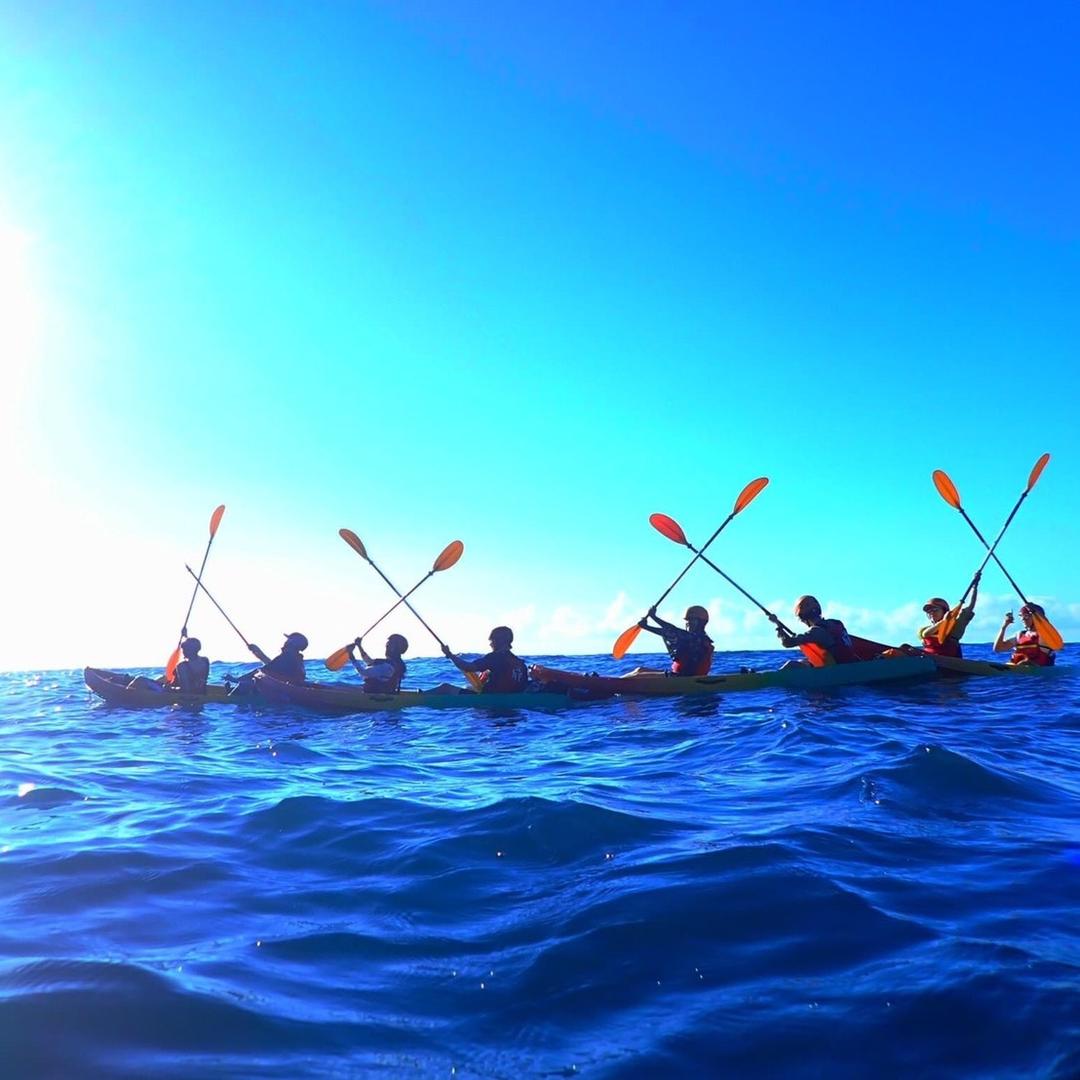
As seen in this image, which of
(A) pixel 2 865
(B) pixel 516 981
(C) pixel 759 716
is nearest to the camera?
(B) pixel 516 981

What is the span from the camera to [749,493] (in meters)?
19.2

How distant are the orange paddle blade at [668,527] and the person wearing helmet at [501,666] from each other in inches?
191

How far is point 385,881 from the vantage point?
15.2 ft

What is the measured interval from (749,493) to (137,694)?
14173 mm

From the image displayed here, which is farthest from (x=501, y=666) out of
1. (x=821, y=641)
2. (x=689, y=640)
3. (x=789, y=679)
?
(x=821, y=641)

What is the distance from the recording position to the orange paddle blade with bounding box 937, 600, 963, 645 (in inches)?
680

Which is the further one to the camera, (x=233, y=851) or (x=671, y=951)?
(x=233, y=851)

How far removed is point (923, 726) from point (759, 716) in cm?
231

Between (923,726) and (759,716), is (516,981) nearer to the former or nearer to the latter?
(923,726)

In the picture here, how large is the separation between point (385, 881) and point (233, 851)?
1306 mm

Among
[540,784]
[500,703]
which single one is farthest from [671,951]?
[500,703]

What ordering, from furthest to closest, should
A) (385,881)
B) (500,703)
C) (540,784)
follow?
(500,703) < (540,784) < (385,881)

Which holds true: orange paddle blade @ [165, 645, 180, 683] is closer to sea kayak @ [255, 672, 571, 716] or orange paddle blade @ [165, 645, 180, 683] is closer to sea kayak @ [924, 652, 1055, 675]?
sea kayak @ [255, 672, 571, 716]

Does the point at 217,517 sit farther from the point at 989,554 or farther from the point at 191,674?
the point at 989,554
